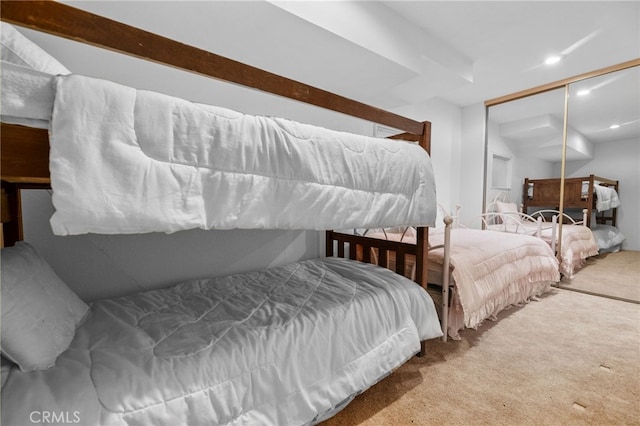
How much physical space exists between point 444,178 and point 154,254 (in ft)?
11.0

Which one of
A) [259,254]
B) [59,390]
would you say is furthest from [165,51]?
[259,254]

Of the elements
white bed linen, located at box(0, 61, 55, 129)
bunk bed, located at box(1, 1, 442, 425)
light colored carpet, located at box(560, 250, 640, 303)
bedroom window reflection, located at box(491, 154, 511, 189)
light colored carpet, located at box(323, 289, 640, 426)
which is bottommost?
light colored carpet, located at box(323, 289, 640, 426)

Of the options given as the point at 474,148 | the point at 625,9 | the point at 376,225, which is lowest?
the point at 376,225

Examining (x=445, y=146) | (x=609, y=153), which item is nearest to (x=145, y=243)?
(x=445, y=146)

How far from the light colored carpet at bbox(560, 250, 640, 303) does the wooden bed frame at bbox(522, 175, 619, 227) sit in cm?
36

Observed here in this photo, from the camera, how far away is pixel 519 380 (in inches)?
53.6

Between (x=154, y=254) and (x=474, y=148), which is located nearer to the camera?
(x=154, y=254)

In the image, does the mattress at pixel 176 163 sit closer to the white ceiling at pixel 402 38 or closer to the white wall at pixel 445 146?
the white ceiling at pixel 402 38

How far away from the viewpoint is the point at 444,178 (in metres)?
3.55

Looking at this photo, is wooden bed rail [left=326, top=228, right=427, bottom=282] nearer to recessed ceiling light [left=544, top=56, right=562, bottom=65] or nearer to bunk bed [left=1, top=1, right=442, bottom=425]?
bunk bed [left=1, top=1, right=442, bottom=425]

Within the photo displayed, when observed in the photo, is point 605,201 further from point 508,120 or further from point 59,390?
point 59,390

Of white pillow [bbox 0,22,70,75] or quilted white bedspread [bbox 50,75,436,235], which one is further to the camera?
white pillow [bbox 0,22,70,75]

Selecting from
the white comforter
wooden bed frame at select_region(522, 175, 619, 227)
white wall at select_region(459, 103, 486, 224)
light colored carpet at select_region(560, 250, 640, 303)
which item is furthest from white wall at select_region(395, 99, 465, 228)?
light colored carpet at select_region(560, 250, 640, 303)

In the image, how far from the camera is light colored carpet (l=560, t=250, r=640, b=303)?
2549 mm
